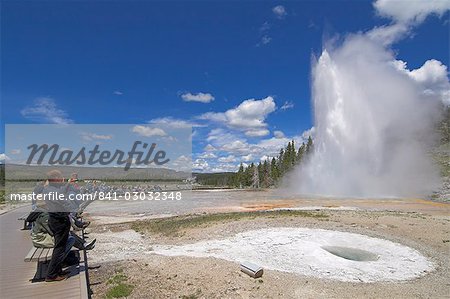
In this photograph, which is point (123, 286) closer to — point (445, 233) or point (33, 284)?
point (33, 284)

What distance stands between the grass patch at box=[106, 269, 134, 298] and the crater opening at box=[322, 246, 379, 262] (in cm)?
807

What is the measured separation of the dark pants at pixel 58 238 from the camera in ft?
21.1

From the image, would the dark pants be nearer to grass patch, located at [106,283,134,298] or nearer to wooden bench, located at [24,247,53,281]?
wooden bench, located at [24,247,53,281]

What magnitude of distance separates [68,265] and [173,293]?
2727 millimetres

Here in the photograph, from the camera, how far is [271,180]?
3396 inches

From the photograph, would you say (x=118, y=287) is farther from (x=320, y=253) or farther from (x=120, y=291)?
(x=320, y=253)

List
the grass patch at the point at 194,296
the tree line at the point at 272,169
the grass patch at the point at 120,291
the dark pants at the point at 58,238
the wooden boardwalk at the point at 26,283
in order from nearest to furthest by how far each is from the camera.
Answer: the wooden boardwalk at the point at 26,283, the dark pants at the point at 58,238, the grass patch at the point at 120,291, the grass patch at the point at 194,296, the tree line at the point at 272,169

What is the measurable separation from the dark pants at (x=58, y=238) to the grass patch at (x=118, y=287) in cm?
188

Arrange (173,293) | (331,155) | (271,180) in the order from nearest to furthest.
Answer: (173,293), (331,155), (271,180)

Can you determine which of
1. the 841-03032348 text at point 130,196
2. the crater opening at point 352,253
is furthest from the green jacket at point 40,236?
the 841-03032348 text at point 130,196

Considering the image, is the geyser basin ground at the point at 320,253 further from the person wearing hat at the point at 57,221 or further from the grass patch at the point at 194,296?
the person wearing hat at the point at 57,221

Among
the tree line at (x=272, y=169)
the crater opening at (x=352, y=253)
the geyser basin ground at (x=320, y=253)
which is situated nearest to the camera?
the geyser basin ground at (x=320, y=253)

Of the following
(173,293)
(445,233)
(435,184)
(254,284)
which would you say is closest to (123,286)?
(173,293)

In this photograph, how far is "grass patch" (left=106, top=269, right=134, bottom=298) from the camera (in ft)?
26.2
